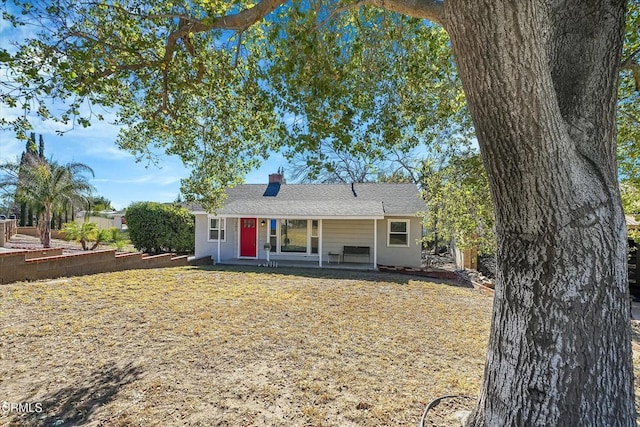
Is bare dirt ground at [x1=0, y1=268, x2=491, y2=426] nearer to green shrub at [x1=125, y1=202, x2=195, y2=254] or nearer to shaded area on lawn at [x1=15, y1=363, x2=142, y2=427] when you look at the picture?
shaded area on lawn at [x1=15, y1=363, x2=142, y2=427]

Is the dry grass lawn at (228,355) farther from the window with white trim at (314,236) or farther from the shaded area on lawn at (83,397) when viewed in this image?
the window with white trim at (314,236)

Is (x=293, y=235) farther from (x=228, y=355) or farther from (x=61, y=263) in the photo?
(x=228, y=355)

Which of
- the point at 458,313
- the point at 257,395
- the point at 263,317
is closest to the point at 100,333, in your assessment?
the point at 263,317

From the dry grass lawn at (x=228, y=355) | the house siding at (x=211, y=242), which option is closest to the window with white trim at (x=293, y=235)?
the house siding at (x=211, y=242)

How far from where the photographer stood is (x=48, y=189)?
1520 cm

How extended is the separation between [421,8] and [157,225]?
16.2 metres

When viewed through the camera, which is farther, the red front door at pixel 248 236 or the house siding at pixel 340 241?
the red front door at pixel 248 236

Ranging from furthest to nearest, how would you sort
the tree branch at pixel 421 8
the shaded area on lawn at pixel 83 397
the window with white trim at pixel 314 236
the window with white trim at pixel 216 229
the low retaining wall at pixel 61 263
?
the window with white trim at pixel 216 229, the window with white trim at pixel 314 236, the low retaining wall at pixel 61 263, the shaded area on lawn at pixel 83 397, the tree branch at pixel 421 8

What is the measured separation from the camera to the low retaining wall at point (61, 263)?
766 cm

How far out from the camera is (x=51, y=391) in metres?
3.22

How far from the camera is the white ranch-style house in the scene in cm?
1380

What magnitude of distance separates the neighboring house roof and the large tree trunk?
1091cm

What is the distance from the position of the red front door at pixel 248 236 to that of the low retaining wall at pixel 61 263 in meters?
3.56

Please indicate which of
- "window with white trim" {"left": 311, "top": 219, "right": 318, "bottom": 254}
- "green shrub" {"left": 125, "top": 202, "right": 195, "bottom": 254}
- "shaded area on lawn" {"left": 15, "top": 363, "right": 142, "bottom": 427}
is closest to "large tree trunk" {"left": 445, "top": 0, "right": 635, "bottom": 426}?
"shaded area on lawn" {"left": 15, "top": 363, "right": 142, "bottom": 427}
